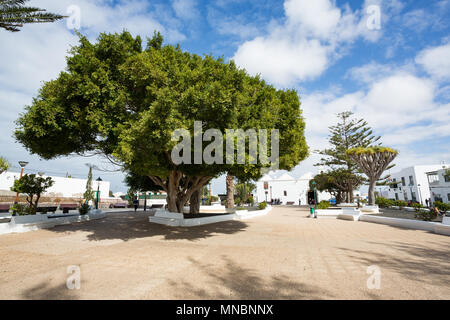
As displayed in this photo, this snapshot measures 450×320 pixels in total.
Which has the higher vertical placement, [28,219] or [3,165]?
[3,165]

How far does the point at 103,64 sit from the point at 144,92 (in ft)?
6.70

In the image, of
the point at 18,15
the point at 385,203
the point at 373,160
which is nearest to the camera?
the point at 18,15

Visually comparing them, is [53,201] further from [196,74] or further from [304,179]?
[304,179]

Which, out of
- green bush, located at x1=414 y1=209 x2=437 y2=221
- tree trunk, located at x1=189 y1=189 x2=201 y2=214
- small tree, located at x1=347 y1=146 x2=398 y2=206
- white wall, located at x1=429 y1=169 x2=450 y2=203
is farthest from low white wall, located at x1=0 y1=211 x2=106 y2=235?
white wall, located at x1=429 y1=169 x2=450 y2=203

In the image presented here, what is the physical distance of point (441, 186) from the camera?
42125 millimetres

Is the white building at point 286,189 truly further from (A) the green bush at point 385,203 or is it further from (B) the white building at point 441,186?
(A) the green bush at point 385,203

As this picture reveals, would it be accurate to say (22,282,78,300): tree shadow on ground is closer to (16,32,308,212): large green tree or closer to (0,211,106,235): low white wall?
(16,32,308,212): large green tree

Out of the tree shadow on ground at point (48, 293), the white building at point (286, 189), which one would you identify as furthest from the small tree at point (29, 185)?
the white building at point (286, 189)

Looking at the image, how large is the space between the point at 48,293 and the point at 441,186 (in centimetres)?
5887

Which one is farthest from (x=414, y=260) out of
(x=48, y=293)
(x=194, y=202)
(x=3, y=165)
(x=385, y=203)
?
(x=3, y=165)

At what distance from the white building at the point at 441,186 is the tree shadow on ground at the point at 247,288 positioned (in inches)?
1938

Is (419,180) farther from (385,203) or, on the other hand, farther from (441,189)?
(385,203)
